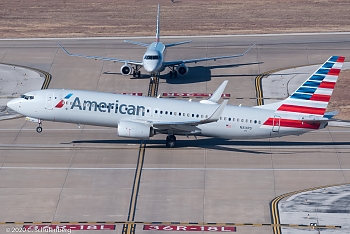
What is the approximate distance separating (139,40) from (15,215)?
177ft

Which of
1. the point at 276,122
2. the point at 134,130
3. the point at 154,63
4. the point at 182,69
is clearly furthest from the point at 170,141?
the point at 182,69

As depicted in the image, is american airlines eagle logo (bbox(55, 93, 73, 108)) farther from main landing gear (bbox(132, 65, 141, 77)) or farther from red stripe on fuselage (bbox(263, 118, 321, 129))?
main landing gear (bbox(132, 65, 141, 77))

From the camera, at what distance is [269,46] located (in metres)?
99.7

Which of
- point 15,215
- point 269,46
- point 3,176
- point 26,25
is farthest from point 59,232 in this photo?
point 26,25

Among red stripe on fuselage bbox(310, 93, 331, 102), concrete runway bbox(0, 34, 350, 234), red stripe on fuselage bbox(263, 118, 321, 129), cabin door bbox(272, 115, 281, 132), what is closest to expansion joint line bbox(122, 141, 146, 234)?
concrete runway bbox(0, 34, 350, 234)

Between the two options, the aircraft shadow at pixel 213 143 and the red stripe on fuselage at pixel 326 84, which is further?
the aircraft shadow at pixel 213 143

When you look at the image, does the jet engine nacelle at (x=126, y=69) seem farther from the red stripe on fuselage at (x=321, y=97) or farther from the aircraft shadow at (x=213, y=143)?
the red stripe on fuselage at (x=321, y=97)

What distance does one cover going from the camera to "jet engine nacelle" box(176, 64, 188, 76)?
8588 cm

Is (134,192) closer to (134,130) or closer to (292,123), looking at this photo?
(134,130)

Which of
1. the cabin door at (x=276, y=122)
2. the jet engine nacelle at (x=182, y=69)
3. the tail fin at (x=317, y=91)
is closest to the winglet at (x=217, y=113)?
the cabin door at (x=276, y=122)

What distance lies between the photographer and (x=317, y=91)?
201 feet

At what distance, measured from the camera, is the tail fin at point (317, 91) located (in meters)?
60.9

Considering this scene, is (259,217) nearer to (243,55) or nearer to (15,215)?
(15,215)

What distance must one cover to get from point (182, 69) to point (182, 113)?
76.5 ft
